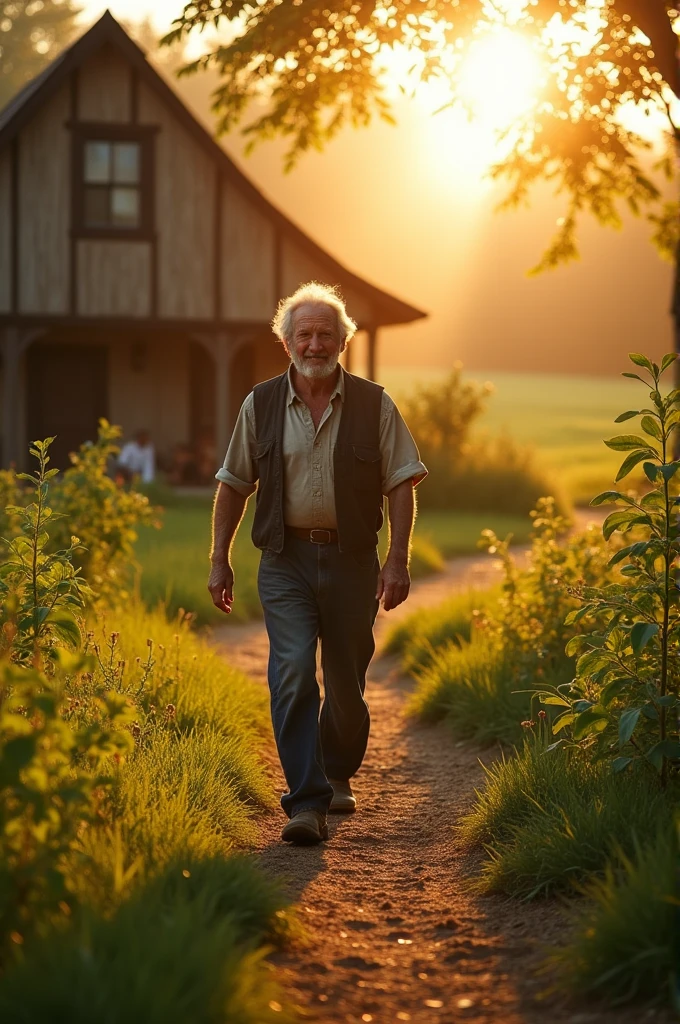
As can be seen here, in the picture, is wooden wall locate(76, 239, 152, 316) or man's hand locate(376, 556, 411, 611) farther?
wooden wall locate(76, 239, 152, 316)

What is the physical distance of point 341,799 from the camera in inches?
243

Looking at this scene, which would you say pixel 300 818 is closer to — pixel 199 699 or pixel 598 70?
pixel 199 699

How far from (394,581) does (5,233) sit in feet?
52.2

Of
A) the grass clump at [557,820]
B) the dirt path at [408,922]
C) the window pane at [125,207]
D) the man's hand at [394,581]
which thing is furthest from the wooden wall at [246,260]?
the grass clump at [557,820]

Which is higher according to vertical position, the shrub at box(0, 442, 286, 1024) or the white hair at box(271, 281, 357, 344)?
the white hair at box(271, 281, 357, 344)

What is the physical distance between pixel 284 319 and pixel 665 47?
3.63 m

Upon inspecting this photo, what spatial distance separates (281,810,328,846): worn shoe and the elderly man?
1.5 inches

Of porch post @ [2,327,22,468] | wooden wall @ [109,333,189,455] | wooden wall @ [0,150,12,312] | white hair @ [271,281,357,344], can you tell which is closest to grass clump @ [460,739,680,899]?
white hair @ [271,281,357,344]

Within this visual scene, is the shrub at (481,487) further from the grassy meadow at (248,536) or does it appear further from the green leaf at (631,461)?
the green leaf at (631,461)

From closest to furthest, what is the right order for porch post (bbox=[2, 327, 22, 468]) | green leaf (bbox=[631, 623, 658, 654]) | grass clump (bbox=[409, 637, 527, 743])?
green leaf (bbox=[631, 623, 658, 654]) < grass clump (bbox=[409, 637, 527, 743]) < porch post (bbox=[2, 327, 22, 468])

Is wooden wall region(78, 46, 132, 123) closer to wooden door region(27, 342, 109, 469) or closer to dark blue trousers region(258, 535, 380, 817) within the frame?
wooden door region(27, 342, 109, 469)

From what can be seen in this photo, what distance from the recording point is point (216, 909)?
162 inches

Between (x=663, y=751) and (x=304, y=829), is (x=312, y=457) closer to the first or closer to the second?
(x=304, y=829)

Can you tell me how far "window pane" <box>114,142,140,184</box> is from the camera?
67.4 feet
